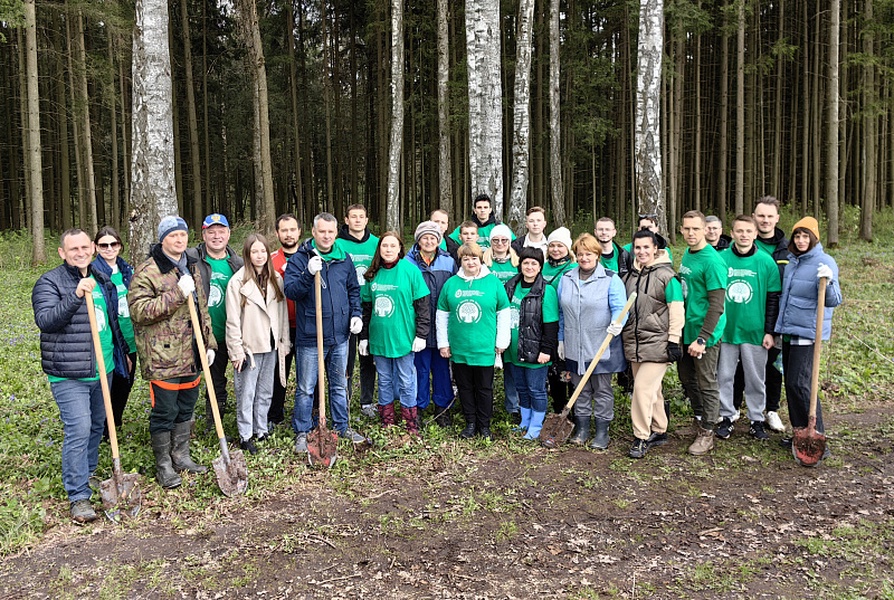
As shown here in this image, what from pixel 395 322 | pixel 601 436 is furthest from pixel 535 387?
pixel 395 322

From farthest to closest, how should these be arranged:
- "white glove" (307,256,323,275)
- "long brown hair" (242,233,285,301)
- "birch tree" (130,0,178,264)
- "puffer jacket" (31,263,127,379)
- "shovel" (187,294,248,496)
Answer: "birch tree" (130,0,178,264)
"long brown hair" (242,233,285,301)
"white glove" (307,256,323,275)
"shovel" (187,294,248,496)
"puffer jacket" (31,263,127,379)

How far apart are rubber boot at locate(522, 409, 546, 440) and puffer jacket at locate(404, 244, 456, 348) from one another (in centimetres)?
135

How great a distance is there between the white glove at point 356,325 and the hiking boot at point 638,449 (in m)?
3.03

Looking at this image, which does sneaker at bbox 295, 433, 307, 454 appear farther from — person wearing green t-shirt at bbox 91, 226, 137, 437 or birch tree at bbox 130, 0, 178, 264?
birch tree at bbox 130, 0, 178, 264

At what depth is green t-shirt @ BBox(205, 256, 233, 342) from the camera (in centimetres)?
620

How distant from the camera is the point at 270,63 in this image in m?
26.8

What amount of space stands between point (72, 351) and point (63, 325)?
225 mm

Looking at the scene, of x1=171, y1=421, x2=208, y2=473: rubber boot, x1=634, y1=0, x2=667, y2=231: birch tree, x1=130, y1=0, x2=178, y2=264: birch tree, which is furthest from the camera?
x1=634, y1=0, x2=667, y2=231: birch tree

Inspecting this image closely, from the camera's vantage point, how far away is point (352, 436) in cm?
643

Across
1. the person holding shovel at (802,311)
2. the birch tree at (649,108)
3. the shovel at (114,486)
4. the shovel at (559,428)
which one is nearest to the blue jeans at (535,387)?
the shovel at (559,428)

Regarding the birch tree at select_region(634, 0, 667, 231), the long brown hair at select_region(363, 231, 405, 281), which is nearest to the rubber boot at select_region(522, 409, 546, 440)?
the long brown hair at select_region(363, 231, 405, 281)

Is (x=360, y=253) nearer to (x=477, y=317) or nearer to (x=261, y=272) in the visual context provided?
(x=261, y=272)

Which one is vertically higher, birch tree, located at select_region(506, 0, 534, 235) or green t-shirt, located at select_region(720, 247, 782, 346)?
birch tree, located at select_region(506, 0, 534, 235)

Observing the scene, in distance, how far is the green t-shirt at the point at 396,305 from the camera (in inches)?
261
